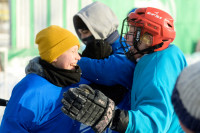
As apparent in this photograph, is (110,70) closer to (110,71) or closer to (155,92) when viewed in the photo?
(110,71)

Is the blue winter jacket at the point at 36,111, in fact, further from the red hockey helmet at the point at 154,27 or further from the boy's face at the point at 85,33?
the boy's face at the point at 85,33

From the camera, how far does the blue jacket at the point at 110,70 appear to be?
7.65 feet

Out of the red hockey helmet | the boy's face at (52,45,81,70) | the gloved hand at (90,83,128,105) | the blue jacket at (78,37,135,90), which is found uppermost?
the red hockey helmet

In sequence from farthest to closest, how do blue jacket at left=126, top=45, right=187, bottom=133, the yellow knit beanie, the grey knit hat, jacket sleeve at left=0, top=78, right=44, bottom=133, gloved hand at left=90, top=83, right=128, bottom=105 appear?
gloved hand at left=90, top=83, right=128, bottom=105 → the yellow knit beanie → jacket sleeve at left=0, top=78, right=44, bottom=133 → blue jacket at left=126, top=45, right=187, bottom=133 → the grey knit hat

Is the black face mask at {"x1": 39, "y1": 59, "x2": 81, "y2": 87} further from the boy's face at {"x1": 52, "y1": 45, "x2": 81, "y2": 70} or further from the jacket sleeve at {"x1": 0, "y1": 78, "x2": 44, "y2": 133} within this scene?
the jacket sleeve at {"x1": 0, "y1": 78, "x2": 44, "y2": 133}

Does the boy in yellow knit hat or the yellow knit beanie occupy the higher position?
the yellow knit beanie

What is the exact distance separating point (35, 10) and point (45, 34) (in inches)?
271

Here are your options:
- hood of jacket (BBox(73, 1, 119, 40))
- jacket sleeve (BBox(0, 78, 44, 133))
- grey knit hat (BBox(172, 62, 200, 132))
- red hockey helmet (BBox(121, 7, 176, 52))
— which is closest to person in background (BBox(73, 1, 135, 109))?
hood of jacket (BBox(73, 1, 119, 40))

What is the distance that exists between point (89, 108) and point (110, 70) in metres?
0.86

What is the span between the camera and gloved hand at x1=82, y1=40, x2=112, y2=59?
2.73 meters

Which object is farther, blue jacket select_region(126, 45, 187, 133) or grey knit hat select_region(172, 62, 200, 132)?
blue jacket select_region(126, 45, 187, 133)

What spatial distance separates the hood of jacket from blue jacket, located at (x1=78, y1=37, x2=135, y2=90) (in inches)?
19.9

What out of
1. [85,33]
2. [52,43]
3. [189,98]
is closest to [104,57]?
[85,33]

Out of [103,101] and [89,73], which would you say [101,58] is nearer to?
[89,73]
